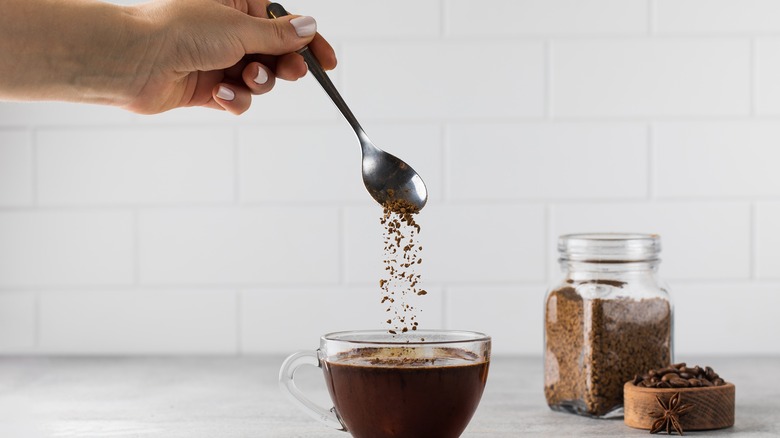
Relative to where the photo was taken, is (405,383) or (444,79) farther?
(444,79)

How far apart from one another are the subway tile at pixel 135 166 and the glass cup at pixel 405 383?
2.35 feet

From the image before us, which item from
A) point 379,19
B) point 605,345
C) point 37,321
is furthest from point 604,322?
point 37,321

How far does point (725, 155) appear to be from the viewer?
147cm

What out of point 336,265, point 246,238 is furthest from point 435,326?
point 246,238

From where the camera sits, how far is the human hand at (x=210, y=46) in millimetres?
928

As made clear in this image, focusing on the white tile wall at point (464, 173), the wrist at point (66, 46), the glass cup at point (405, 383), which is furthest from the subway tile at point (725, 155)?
the wrist at point (66, 46)

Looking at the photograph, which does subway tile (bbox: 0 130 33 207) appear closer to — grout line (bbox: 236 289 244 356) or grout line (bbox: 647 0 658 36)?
grout line (bbox: 236 289 244 356)

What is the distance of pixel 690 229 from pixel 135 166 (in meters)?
0.90

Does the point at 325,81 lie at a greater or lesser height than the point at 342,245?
greater

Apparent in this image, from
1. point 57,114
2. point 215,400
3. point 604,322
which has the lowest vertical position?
point 215,400

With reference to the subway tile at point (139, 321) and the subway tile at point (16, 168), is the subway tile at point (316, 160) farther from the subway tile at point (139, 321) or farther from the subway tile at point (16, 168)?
the subway tile at point (16, 168)

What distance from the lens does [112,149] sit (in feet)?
4.95

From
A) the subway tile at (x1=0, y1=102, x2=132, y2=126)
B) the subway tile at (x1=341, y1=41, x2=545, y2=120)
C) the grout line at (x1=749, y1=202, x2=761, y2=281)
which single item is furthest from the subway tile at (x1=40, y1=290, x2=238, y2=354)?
the grout line at (x1=749, y1=202, x2=761, y2=281)

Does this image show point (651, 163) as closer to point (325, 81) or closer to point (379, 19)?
point (379, 19)
